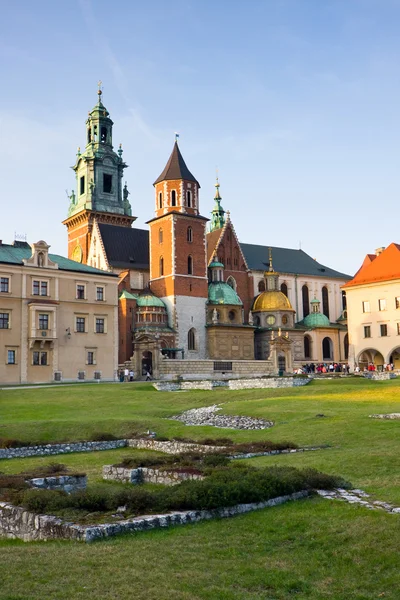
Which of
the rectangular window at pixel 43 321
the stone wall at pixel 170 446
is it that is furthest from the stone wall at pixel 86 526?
the rectangular window at pixel 43 321

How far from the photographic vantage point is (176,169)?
82938 millimetres

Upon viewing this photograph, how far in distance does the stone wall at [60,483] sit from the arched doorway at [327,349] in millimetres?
81644

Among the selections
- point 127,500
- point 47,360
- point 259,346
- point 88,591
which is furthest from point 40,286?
point 88,591

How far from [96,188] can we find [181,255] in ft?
69.9

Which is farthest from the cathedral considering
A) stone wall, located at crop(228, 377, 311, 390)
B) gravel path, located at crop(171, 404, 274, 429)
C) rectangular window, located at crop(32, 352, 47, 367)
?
gravel path, located at crop(171, 404, 274, 429)

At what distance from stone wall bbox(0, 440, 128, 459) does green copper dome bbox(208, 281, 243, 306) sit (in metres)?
57.5

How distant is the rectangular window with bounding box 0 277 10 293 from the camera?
57812 mm

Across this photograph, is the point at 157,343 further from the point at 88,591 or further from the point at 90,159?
the point at 88,591

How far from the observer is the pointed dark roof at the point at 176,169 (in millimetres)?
82375

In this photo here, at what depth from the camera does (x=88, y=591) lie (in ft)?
28.4

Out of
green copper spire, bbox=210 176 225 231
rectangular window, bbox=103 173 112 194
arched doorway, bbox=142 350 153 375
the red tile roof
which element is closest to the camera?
arched doorway, bbox=142 350 153 375

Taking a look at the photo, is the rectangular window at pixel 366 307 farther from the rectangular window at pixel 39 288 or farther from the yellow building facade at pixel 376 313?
the rectangular window at pixel 39 288

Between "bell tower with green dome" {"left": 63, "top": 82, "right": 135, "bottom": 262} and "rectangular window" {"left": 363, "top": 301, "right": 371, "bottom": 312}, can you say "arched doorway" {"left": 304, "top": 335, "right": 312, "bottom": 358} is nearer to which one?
"rectangular window" {"left": 363, "top": 301, "right": 371, "bottom": 312}

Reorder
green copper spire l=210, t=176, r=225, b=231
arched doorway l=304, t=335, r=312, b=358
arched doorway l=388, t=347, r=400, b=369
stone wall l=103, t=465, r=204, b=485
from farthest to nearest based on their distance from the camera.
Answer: green copper spire l=210, t=176, r=225, b=231 < arched doorway l=304, t=335, r=312, b=358 < arched doorway l=388, t=347, r=400, b=369 < stone wall l=103, t=465, r=204, b=485
